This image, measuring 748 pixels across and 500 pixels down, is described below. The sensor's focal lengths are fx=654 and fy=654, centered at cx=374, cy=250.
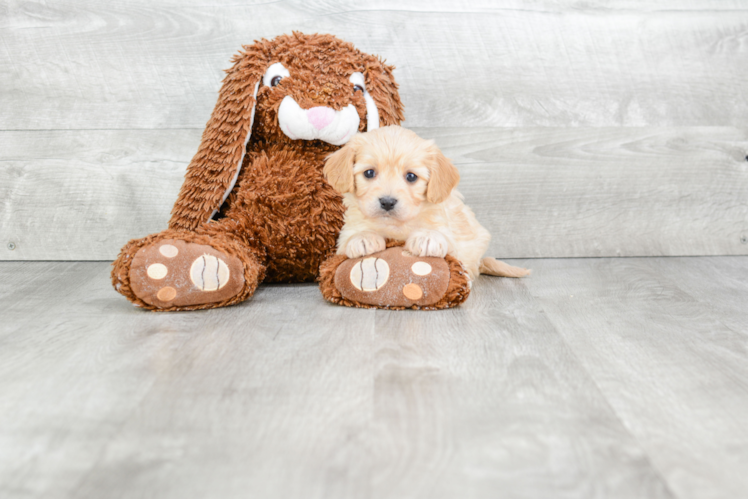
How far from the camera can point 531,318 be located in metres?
1.17

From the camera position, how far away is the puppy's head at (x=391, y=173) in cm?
116

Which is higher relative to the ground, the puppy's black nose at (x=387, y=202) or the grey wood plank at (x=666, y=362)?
the puppy's black nose at (x=387, y=202)

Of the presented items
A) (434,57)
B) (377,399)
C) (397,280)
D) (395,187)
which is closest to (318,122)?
(395,187)

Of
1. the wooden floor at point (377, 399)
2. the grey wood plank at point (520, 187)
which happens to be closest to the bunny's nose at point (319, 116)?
the wooden floor at point (377, 399)

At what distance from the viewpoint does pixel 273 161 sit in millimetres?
1347

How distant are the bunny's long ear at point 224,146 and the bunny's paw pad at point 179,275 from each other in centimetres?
19

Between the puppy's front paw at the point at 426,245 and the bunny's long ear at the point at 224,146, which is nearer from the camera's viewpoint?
the puppy's front paw at the point at 426,245

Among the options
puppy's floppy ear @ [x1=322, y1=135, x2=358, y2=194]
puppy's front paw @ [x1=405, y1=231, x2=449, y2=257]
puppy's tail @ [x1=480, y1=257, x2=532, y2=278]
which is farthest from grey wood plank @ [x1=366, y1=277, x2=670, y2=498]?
puppy's tail @ [x1=480, y1=257, x2=532, y2=278]

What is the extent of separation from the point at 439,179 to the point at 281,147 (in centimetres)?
37

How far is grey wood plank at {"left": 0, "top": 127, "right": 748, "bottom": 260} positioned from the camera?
1682 mm

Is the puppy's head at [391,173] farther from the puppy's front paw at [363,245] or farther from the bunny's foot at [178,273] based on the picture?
the bunny's foot at [178,273]

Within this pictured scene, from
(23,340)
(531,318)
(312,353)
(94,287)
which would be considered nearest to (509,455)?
(312,353)

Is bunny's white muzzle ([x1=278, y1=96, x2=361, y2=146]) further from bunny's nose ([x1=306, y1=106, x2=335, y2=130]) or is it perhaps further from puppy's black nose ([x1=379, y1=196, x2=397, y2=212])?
puppy's black nose ([x1=379, y1=196, x2=397, y2=212])

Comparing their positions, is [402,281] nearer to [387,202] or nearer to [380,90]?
[387,202]
